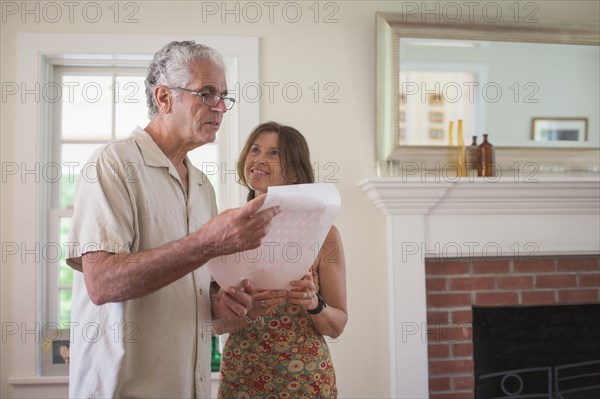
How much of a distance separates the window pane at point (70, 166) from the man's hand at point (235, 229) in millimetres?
1838

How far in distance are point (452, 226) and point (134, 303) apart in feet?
5.86

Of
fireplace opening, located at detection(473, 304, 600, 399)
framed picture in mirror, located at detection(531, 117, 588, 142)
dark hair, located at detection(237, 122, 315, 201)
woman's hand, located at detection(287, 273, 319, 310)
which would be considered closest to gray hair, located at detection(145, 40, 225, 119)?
dark hair, located at detection(237, 122, 315, 201)

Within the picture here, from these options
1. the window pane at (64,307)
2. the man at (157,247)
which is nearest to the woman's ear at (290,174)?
the man at (157,247)

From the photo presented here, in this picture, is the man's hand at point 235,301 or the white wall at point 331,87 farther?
the white wall at point 331,87

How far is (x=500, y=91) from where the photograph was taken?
280cm

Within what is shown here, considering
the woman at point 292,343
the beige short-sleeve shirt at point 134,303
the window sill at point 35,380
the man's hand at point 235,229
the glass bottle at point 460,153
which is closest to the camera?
the man's hand at point 235,229

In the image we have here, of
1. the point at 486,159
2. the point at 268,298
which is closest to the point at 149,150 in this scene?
the point at 268,298

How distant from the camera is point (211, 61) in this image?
1.47 metres

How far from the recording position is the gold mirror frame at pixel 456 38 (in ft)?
8.89

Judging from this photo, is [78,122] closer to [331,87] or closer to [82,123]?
[82,123]

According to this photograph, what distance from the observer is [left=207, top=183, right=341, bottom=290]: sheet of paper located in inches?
48.4

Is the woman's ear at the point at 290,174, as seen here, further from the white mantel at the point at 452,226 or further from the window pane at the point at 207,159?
the window pane at the point at 207,159

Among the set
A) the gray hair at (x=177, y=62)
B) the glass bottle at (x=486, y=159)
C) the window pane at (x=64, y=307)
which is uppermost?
the gray hair at (x=177, y=62)

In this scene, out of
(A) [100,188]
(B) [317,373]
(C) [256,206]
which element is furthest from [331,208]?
(B) [317,373]
